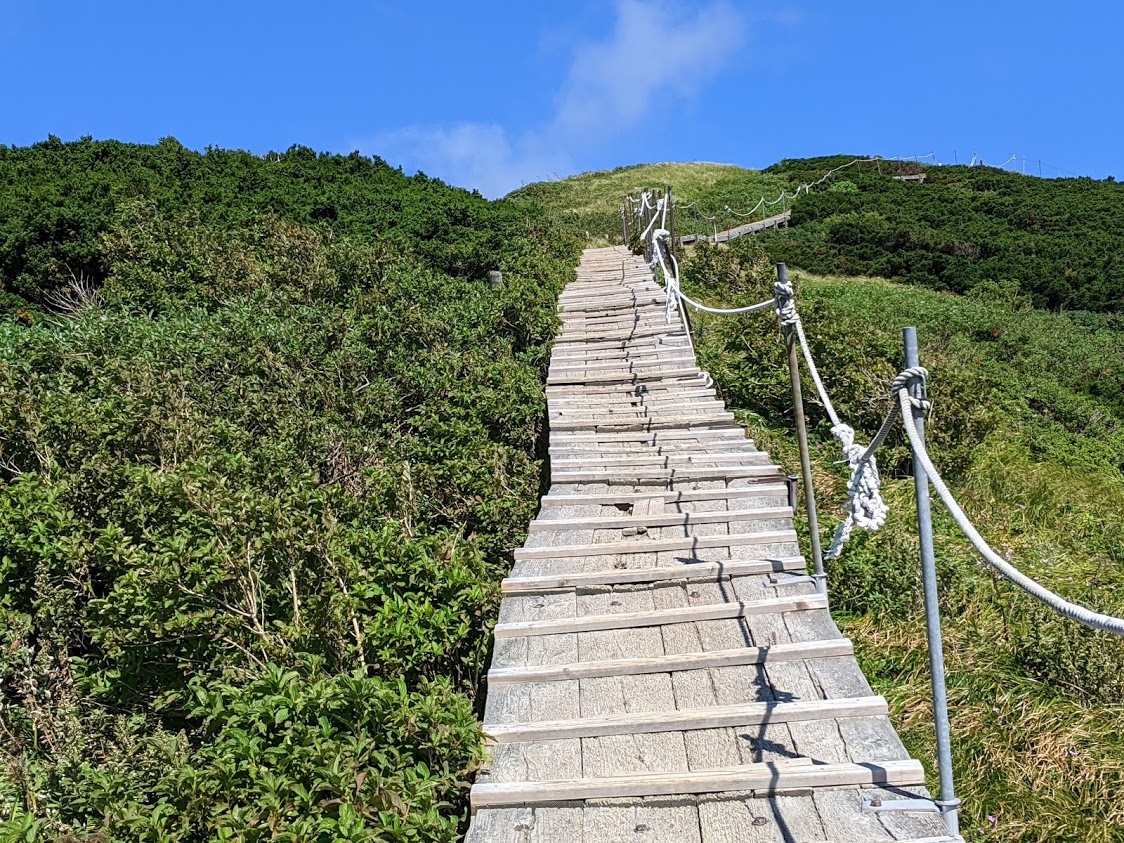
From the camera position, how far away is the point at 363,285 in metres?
11.5

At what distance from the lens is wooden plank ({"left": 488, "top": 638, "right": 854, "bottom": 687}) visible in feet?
12.2

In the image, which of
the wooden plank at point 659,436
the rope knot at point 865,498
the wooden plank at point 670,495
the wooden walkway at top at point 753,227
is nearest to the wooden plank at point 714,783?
the rope knot at point 865,498

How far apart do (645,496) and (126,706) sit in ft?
10.5

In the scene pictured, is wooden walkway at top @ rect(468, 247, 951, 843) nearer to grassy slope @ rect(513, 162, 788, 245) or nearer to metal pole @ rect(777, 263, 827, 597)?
metal pole @ rect(777, 263, 827, 597)

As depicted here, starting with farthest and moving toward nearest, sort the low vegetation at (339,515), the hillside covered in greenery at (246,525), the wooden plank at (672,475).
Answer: the wooden plank at (672,475), the low vegetation at (339,515), the hillside covered in greenery at (246,525)

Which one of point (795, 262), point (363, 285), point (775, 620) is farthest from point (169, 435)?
point (795, 262)

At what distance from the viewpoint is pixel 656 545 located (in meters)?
4.87

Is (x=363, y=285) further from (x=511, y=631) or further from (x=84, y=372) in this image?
(x=511, y=631)

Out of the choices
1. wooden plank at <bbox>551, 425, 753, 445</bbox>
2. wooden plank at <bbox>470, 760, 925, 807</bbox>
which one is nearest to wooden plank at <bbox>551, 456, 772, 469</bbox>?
wooden plank at <bbox>551, 425, 753, 445</bbox>

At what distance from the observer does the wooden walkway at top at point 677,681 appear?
289cm

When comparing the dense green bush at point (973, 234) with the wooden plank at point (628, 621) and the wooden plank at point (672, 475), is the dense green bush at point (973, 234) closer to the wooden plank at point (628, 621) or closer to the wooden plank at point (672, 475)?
the wooden plank at point (672, 475)

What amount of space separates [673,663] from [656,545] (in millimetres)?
1196

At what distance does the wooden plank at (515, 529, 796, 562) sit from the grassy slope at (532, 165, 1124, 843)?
0.93m

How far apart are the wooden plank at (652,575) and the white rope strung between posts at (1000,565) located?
6.02 ft
